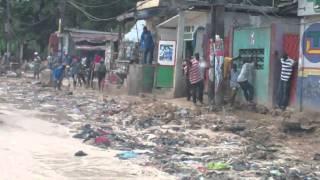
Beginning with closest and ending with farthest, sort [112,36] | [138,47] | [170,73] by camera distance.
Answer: [170,73]
[138,47]
[112,36]

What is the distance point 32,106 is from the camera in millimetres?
21719

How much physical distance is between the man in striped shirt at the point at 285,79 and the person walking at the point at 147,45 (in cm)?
870

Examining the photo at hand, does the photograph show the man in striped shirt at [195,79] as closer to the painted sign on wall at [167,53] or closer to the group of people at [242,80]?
the group of people at [242,80]

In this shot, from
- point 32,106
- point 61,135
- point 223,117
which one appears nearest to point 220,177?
point 61,135

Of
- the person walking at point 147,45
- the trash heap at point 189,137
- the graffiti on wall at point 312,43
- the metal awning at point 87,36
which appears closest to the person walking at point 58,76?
the person walking at point 147,45

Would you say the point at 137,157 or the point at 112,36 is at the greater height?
the point at 112,36

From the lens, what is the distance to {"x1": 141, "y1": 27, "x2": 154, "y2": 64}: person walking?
24922 millimetres

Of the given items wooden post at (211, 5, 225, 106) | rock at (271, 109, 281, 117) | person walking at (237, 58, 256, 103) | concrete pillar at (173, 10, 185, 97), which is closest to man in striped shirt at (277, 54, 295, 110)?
rock at (271, 109, 281, 117)

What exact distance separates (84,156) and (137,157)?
1.01 m

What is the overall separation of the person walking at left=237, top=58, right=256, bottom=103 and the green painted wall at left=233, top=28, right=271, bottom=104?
209mm

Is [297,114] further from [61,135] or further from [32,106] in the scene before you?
[32,106]

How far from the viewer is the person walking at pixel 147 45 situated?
24.9m

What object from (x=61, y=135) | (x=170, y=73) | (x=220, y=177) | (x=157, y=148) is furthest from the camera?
(x=170, y=73)

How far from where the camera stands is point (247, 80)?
60.6ft
